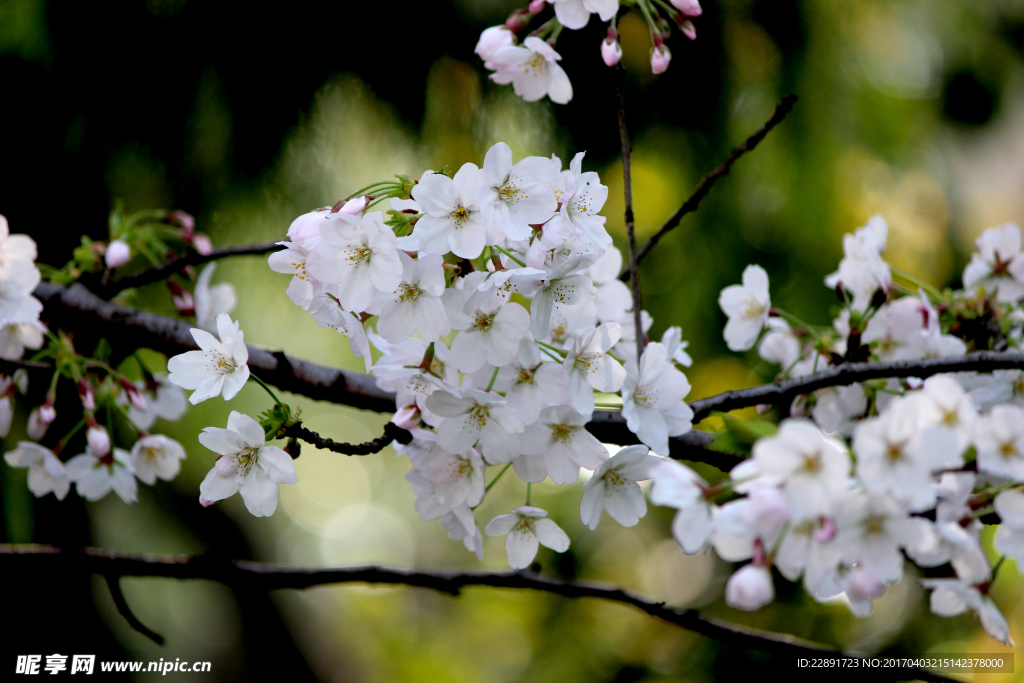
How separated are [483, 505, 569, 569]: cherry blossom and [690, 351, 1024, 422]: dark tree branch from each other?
0.67 ft

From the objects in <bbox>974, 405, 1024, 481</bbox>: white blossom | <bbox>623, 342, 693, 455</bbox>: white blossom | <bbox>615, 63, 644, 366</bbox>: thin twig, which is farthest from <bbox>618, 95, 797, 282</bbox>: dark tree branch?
<bbox>974, 405, 1024, 481</bbox>: white blossom

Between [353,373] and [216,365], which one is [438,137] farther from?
[216,365]

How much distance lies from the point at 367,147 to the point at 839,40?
121 centimetres

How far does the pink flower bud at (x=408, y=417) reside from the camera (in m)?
0.67

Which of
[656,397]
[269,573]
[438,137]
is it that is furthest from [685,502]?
[438,137]

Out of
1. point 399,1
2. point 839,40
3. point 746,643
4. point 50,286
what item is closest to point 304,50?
point 399,1

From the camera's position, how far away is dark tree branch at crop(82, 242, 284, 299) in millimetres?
→ 1026

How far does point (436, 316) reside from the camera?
0.60 meters

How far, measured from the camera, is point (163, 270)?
3.48ft

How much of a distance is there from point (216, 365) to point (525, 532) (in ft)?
1.28

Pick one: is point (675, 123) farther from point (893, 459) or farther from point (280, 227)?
point (893, 459)

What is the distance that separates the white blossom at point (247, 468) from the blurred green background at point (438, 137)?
89cm

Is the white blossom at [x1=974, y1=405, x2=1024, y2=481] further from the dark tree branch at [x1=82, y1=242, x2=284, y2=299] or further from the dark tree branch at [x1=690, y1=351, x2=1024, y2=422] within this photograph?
the dark tree branch at [x1=82, y1=242, x2=284, y2=299]

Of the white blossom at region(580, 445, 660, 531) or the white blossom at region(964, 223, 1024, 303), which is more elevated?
the white blossom at region(964, 223, 1024, 303)
